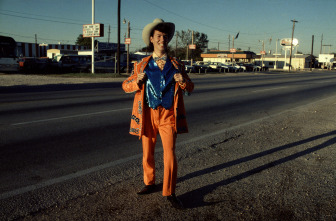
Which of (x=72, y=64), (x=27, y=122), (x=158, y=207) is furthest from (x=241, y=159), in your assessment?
(x=72, y=64)

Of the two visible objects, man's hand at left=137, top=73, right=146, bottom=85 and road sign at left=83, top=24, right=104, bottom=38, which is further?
road sign at left=83, top=24, right=104, bottom=38

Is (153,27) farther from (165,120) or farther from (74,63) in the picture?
(74,63)

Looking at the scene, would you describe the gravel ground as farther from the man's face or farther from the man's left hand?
the man's face

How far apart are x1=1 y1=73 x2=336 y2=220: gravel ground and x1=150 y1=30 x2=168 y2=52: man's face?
1.61 m

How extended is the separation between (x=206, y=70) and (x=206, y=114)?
34336 mm

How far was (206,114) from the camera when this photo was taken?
28.6 feet

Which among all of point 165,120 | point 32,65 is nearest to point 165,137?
point 165,120

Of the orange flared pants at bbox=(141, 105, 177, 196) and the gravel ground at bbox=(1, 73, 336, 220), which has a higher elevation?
the orange flared pants at bbox=(141, 105, 177, 196)

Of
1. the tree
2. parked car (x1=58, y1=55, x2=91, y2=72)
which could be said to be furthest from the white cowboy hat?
the tree

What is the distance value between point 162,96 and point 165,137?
0.41 meters

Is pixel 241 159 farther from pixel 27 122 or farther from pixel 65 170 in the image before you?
pixel 27 122

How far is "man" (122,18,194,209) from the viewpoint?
2.98 metres

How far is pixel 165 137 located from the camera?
119 inches

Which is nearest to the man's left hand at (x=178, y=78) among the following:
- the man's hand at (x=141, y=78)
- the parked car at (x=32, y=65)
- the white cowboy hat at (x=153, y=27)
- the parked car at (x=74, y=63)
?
the man's hand at (x=141, y=78)
